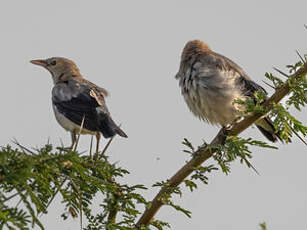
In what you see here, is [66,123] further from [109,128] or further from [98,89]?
[109,128]

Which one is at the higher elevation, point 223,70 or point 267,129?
point 223,70

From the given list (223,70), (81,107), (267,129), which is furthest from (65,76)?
(267,129)

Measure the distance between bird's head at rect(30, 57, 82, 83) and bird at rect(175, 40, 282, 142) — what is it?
10.8ft

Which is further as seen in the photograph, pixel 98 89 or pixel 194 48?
pixel 98 89

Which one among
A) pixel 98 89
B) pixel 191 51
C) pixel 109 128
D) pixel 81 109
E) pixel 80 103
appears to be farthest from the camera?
pixel 98 89

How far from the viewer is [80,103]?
833 centimetres

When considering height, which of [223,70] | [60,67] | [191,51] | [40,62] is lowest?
[223,70]

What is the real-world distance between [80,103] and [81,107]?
0.43 ft

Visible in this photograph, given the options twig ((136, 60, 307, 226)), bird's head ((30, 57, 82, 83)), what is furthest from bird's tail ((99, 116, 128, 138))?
twig ((136, 60, 307, 226))

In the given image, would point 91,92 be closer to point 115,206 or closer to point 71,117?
point 71,117

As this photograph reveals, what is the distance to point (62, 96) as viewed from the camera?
879 centimetres

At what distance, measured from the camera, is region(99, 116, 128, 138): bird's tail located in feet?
24.3

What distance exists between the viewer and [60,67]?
33.2 ft

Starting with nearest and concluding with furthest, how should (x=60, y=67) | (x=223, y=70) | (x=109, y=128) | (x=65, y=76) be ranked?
(x=223, y=70) < (x=109, y=128) < (x=65, y=76) < (x=60, y=67)
